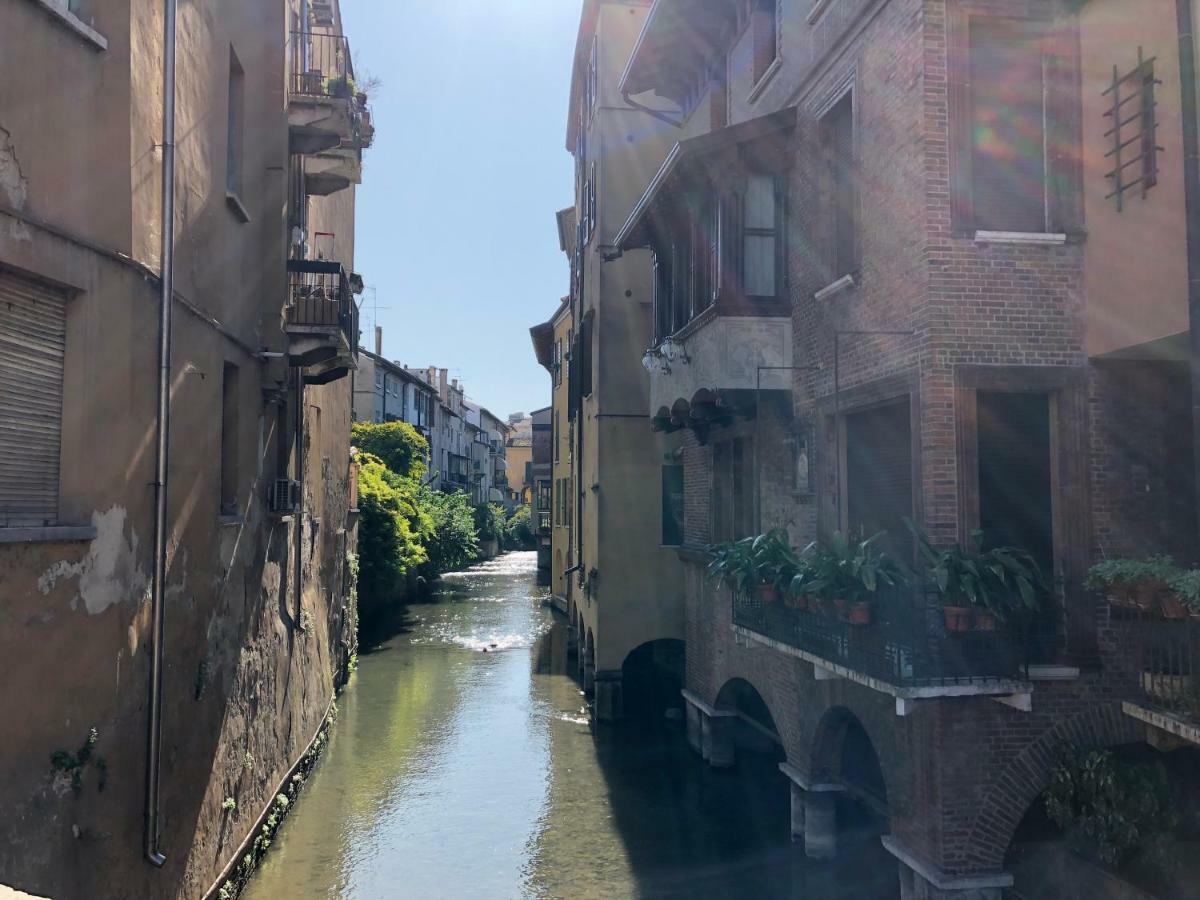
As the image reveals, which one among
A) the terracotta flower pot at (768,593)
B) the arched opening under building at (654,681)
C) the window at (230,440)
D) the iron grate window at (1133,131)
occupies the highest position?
the iron grate window at (1133,131)

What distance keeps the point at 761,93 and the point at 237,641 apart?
9503 millimetres

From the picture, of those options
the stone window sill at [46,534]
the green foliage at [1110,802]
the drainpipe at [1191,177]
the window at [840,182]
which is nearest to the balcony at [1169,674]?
the green foliage at [1110,802]

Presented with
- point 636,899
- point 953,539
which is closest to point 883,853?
point 636,899

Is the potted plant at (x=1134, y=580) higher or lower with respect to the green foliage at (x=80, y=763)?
higher

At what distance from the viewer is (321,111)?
43.2 feet

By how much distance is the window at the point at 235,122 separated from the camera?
1048 cm

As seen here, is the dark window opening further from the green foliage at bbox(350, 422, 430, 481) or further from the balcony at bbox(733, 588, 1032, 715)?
the green foliage at bbox(350, 422, 430, 481)

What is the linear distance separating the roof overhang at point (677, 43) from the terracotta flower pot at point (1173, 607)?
33.9 ft

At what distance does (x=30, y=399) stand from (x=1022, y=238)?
7.67 metres

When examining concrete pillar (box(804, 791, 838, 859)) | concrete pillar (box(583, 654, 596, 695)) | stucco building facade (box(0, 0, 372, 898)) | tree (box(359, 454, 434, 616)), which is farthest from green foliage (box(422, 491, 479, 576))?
concrete pillar (box(804, 791, 838, 859))

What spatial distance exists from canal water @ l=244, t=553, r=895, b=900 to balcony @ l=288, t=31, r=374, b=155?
9.72 meters

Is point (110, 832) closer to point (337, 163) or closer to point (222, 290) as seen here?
point (222, 290)

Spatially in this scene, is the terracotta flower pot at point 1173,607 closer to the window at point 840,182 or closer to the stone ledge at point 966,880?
the stone ledge at point 966,880

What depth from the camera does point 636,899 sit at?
424 inches
